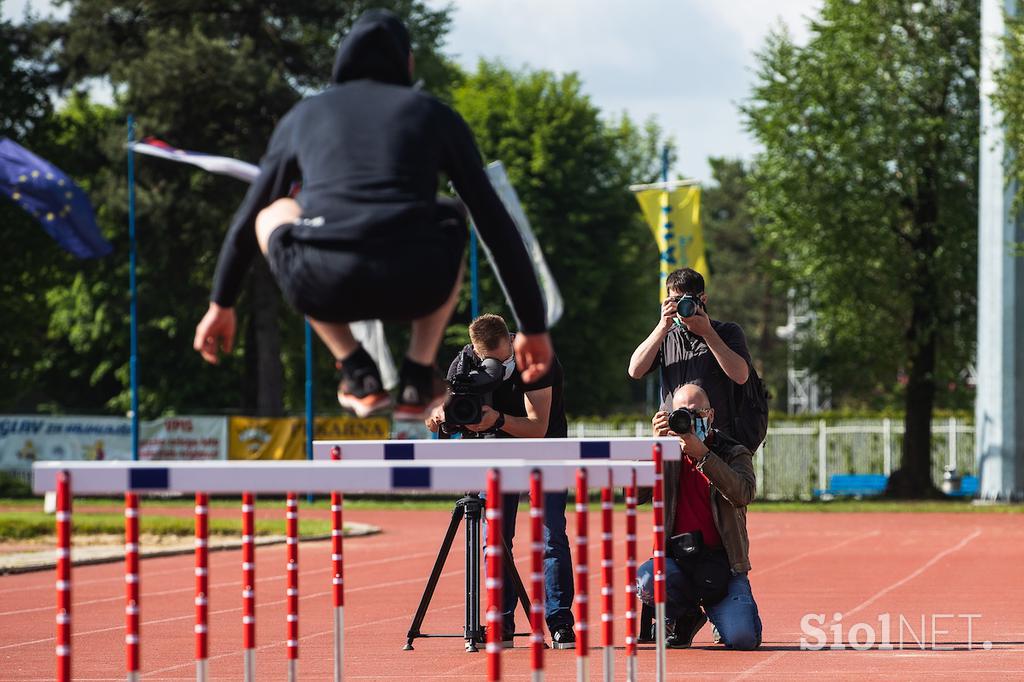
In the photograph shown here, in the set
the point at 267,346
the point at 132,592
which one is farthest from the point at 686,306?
the point at 267,346

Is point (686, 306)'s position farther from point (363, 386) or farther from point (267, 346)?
point (267, 346)

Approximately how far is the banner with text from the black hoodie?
133ft

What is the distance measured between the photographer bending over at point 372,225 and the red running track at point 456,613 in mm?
4807

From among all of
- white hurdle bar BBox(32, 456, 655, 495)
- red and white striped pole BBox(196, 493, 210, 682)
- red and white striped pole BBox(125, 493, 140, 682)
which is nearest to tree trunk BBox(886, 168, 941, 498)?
red and white striped pole BBox(196, 493, 210, 682)

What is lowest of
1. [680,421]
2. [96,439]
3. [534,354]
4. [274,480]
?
[96,439]

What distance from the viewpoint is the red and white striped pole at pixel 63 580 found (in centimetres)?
511

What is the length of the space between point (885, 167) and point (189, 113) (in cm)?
1820

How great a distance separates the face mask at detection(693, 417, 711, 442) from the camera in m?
9.58

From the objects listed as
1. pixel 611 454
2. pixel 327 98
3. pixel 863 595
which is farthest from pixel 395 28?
pixel 863 595

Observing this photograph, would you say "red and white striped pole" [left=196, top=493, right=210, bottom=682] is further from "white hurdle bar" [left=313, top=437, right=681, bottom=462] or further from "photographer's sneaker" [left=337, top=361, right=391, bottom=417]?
"photographer's sneaker" [left=337, top=361, right=391, bottom=417]

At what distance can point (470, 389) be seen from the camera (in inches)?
291

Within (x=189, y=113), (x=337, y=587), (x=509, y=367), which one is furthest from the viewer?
(x=189, y=113)

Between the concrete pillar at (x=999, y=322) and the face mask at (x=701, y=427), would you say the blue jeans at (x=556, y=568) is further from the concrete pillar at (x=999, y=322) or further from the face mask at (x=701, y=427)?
the concrete pillar at (x=999, y=322)

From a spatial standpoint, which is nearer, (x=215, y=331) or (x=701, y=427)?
(x=215, y=331)
